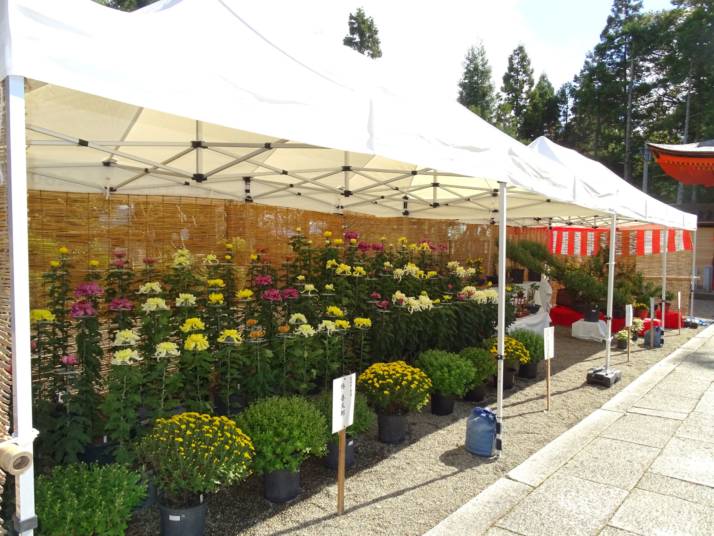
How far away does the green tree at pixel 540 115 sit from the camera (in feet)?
108

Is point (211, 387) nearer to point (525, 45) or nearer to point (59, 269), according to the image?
point (59, 269)

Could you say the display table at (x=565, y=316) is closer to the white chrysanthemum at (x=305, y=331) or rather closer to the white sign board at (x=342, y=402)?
the white chrysanthemum at (x=305, y=331)

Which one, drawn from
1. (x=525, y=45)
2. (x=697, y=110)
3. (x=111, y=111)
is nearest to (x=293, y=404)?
(x=111, y=111)

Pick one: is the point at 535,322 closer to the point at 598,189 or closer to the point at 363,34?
the point at 598,189

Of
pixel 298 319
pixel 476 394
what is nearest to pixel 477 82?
pixel 476 394

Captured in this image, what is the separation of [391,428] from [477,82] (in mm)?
32102

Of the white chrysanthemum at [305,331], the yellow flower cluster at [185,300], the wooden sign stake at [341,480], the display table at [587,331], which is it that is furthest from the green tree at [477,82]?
the wooden sign stake at [341,480]

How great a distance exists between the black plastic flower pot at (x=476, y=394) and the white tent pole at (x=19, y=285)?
3.89 m

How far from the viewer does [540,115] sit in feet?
109

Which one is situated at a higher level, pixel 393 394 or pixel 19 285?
pixel 19 285

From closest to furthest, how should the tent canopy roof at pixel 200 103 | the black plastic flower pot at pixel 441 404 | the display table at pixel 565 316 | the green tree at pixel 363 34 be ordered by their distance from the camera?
the tent canopy roof at pixel 200 103 → the black plastic flower pot at pixel 441 404 → the display table at pixel 565 316 → the green tree at pixel 363 34

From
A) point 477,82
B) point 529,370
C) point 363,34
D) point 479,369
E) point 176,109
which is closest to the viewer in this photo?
point 176,109

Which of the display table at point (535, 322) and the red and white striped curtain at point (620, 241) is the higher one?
the red and white striped curtain at point (620, 241)

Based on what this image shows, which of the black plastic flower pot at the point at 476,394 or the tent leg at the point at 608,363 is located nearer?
the black plastic flower pot at the point at 476,394
